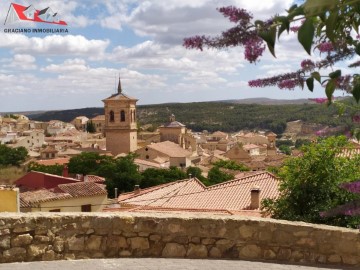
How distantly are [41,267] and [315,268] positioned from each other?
2515 millimetres

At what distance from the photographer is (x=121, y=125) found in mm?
79250

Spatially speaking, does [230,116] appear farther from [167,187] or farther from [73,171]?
[167,187]

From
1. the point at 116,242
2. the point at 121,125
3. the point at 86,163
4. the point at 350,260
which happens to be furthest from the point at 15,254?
the point at 121,125

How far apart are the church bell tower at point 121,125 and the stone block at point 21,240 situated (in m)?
73.7

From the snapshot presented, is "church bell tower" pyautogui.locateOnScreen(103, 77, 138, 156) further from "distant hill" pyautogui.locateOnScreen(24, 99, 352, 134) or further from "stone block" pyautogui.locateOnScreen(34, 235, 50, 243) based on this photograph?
"stone block" pyautogui.locateOnScreen(34, 235, 50, 243)

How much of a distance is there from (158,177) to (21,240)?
39772mm

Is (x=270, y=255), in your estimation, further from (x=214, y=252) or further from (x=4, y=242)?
(x=4, y=242)

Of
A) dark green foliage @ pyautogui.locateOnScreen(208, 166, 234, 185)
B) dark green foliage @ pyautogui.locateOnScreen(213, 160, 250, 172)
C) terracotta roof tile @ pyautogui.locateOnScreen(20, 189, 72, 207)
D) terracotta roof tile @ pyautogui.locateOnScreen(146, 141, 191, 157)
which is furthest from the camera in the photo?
terracotta roof tile @ pyautogui.locateOnScreen(146, 141, 191, 157)

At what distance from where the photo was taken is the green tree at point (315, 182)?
293 inches

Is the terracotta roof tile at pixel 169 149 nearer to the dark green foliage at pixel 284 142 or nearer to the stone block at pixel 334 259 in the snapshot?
the dark green foliage at pixel 284 142

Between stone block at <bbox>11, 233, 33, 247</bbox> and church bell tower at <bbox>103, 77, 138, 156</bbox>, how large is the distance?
7365 centimetres

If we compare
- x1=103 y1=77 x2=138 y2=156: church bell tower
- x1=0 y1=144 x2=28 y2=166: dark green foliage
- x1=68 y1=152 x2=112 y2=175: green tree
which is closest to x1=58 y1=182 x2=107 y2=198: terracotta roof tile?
x1=68 y1=152 x2=112 y2=175: green tree

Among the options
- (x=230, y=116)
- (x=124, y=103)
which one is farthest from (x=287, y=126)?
(x=124, y=103)

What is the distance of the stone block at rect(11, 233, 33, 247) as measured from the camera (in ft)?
15.9
